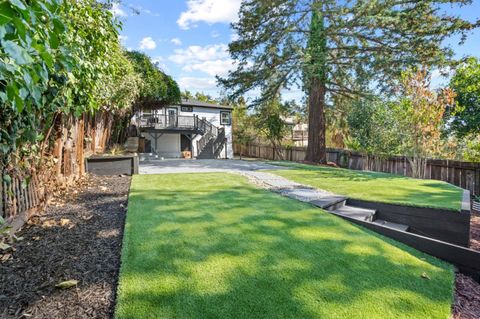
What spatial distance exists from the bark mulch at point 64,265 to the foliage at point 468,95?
1195cm

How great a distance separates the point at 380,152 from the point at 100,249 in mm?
11042

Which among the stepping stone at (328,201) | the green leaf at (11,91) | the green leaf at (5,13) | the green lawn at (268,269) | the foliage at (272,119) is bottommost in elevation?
the green lawn at (268,269)

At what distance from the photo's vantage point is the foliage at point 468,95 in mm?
10492

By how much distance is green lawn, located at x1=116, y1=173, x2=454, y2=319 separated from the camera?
6.73 ft

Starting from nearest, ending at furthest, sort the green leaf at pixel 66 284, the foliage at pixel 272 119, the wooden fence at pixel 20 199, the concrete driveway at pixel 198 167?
the green leaf at pixel 66 284 → the wooden fence at pixel 20 199 → the concrete driveway at pixel 198 167 → the foliage at pixel 272 119

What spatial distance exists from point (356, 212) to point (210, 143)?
55.5 ft

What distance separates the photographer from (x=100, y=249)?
2.91m

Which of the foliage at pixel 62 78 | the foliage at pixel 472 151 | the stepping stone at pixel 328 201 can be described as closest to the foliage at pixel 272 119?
the foliage at pixel 472 151

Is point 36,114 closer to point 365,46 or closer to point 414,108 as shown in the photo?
point 414,108

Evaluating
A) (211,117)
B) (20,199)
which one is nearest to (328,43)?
(20,199)

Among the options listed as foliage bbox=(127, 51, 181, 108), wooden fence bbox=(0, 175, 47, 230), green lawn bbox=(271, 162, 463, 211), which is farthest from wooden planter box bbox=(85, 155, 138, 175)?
foliage bbox=(127, 51, 181, 108)

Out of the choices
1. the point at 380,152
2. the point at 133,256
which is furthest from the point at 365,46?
the point at 133,256

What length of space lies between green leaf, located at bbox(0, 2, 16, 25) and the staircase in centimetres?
1930

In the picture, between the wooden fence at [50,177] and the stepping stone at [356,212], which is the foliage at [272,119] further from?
the stepping stone at [356,212]
